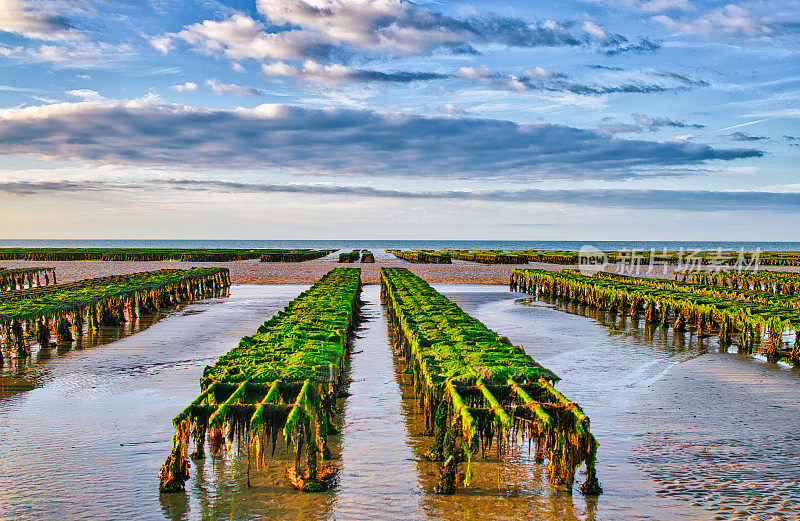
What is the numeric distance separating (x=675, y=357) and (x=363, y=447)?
10.6 metres

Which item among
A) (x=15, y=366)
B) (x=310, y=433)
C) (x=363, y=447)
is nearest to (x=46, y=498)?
(x=310, y=433)

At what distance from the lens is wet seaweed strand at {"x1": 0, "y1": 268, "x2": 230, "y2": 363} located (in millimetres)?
15602

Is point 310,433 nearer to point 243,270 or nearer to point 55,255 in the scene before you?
point 243,270

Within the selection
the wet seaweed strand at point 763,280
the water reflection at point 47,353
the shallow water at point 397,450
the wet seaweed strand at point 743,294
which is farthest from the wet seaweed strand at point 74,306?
the wet seaweed strand at point 763,280

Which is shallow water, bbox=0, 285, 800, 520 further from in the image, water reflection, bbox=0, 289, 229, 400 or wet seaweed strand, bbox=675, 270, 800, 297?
wet seaweed strand, bbox=675, 270, 800, 297

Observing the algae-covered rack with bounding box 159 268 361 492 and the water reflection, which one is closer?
the algae-covered rack with bounding box 159 268 361 492

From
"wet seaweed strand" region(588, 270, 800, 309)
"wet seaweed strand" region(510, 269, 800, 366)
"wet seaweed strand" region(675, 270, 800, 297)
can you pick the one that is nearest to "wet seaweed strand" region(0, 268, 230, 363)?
"wet seaweed strand" region(510, 269, 800, 366)

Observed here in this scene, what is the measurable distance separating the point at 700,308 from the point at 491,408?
49.8 feet

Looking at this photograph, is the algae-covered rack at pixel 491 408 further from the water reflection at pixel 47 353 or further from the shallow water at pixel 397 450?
the water reflection at pixel 47 353

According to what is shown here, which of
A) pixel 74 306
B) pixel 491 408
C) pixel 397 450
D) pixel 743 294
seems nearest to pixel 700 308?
pixel 743 294

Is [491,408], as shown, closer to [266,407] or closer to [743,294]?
[266,407]

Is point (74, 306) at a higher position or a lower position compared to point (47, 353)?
higher

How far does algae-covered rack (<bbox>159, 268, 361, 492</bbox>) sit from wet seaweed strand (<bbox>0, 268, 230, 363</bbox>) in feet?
25.5

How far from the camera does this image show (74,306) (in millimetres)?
18062
